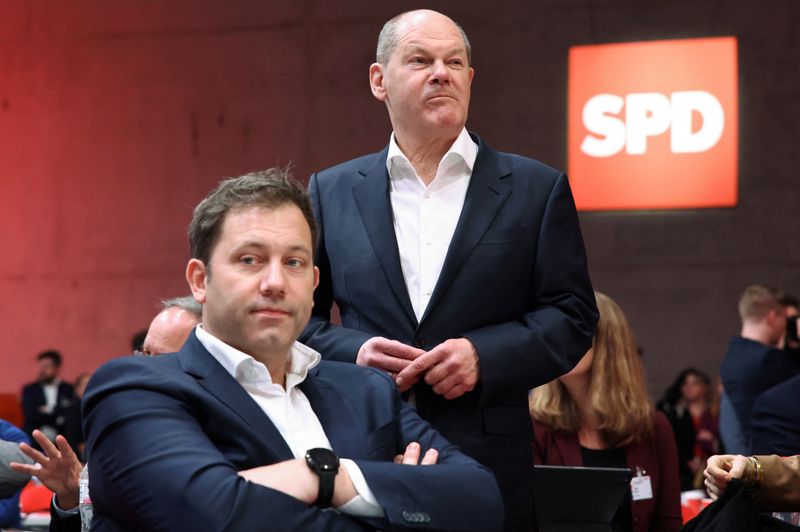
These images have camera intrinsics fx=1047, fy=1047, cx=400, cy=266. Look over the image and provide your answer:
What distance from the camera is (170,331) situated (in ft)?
9.55

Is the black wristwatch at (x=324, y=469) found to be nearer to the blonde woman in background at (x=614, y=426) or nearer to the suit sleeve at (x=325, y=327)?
the suit sleeve at (x=325, y=327)

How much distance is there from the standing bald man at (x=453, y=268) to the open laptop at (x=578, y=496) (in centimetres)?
52

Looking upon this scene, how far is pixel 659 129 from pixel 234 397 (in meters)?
7.25

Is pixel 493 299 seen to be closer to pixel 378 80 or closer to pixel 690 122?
pixel 378 80

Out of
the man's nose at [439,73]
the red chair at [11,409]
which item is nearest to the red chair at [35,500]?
the man's nose at [439,73]

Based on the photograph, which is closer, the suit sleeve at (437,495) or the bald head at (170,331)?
the suit sleeve at (437,495)

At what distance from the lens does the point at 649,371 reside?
28.9 ft

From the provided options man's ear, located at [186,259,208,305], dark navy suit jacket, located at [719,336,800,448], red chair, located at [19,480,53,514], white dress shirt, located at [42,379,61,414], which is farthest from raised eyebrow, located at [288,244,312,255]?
white dress shirt, located at [42,379,61,414]

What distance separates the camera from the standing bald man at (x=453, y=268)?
2.22 m

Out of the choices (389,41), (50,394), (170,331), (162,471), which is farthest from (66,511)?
(50,394)

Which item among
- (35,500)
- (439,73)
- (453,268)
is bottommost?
(35,500)

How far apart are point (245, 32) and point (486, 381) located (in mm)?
8046

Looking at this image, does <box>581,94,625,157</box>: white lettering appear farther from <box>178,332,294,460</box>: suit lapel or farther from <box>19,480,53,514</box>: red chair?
<box>178,332,294,460</box>: suit lapel

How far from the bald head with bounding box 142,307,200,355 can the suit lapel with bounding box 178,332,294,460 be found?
42.0 inches
